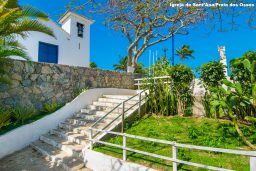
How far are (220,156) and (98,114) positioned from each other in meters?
5.64

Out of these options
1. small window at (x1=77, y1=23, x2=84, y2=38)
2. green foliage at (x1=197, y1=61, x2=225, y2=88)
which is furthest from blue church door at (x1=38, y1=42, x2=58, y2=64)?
green foliage at (x1=197, y1=61, x2=225, y2=88)

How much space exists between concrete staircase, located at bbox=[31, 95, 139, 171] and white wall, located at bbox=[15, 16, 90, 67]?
23.8ft

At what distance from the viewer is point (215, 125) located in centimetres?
723

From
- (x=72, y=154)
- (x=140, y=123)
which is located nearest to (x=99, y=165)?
(x=72, y=154)

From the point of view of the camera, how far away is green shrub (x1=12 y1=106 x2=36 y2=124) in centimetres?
866

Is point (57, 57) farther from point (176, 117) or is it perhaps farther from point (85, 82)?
point (176, 117)

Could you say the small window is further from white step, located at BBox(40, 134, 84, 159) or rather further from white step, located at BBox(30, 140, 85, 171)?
white step, located at BBox(30, 140, 85, 171)

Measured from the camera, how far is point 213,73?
809 centimetres

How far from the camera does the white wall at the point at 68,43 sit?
49.5 feet

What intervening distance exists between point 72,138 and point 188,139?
3.91 meters

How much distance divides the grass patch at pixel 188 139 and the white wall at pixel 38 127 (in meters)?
3.20

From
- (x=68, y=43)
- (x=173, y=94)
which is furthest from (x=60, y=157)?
(x=68, y=43)

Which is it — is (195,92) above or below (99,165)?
above

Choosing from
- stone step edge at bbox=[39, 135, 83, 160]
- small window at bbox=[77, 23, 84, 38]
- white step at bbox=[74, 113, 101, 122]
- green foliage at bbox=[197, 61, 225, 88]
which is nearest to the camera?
stone step edge at bbox=[39, 135, 83, 160]
